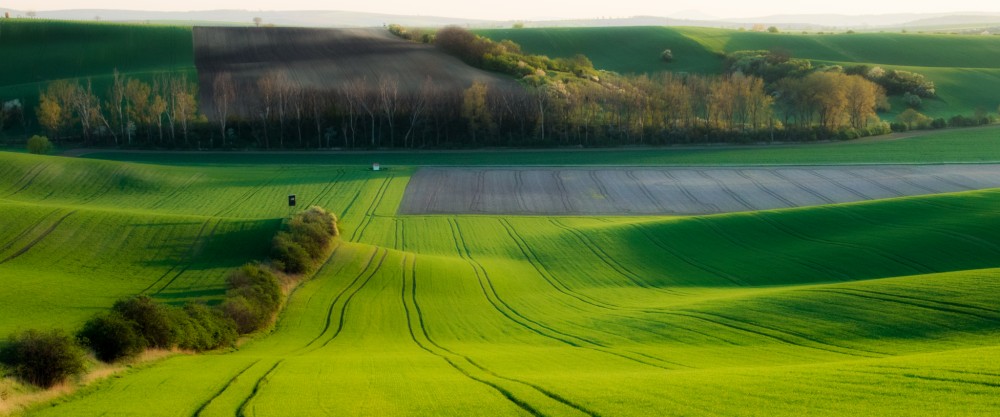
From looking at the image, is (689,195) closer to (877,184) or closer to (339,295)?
(877,184)

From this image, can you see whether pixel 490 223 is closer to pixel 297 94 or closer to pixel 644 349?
pixel 644 349

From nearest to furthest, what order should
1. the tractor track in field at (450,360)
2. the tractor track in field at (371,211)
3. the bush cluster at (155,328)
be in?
the tractor track in field at (450,360)
the bush cluster at (155,328)
the tractor track in field at (371,211)

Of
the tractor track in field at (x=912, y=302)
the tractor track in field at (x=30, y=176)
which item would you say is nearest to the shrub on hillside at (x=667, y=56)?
the tractor track in field at (x=30, y=176)

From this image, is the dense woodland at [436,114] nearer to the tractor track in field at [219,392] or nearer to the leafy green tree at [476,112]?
the leafy green tree at [476,112]

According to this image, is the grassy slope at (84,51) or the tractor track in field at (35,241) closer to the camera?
the tractor track in field at (35,241)

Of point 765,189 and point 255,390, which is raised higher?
point 255,390

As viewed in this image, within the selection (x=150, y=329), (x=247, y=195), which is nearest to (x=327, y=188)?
(x=247, y=195)

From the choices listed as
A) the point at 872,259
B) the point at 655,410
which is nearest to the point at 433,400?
the point at 655,410
